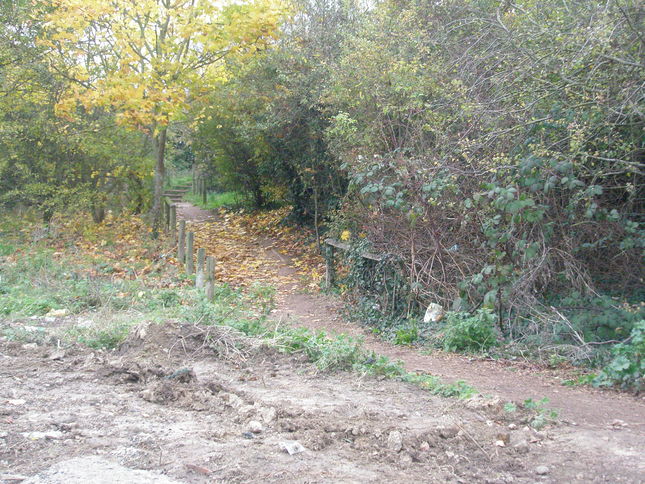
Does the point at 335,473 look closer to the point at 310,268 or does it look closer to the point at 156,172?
the point at 310,268

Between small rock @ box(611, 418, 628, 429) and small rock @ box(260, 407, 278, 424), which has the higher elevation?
small rock @ box(260, 407, 278, 424)

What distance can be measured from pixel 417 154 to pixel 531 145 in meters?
3.21

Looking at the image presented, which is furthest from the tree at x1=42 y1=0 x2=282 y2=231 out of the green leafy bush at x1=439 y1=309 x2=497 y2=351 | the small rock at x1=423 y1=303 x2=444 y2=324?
the green leafy bush at x1=439 y1=309 x2=497 y2=351

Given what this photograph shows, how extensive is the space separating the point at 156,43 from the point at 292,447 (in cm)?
1403

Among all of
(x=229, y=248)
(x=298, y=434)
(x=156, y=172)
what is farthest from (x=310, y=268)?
(x=298, y=434)

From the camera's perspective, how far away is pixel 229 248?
733 inches

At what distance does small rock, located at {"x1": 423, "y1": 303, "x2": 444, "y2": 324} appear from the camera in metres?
9.80

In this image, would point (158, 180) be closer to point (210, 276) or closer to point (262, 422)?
point (210, 276)

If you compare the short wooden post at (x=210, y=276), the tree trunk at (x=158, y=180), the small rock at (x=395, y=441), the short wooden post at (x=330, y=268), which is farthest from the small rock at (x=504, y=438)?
the tree trunk at (x=158, y=180)

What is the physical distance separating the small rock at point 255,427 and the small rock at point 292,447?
1.23ft

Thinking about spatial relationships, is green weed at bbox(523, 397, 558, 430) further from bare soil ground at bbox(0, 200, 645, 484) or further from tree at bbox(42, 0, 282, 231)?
tree at bbox(42, 0, 282, 231)

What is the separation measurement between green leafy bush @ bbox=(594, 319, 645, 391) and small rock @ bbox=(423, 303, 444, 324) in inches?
130

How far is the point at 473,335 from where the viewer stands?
8555 millimetres

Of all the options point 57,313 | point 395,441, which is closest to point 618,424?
point 395,441
